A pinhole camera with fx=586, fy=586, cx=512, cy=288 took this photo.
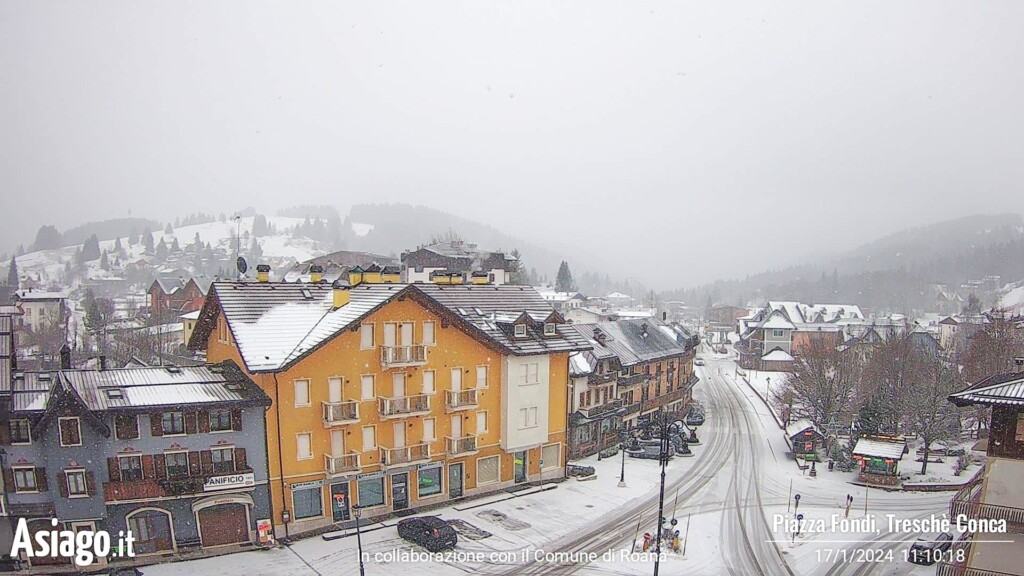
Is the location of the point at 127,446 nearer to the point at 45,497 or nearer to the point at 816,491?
the point at 45,497

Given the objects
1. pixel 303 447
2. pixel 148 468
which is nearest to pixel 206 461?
pixel 148 468

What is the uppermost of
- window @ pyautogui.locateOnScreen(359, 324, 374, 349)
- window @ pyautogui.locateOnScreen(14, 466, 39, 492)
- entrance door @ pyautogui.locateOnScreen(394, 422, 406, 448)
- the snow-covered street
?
window @ pyautogui.locateOnScreen(359, 324, 374, 349)

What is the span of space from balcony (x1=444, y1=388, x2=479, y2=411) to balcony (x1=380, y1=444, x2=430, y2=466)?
2.78m

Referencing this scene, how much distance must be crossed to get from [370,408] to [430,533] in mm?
7587

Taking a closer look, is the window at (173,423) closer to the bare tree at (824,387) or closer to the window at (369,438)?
the window at (369,438)

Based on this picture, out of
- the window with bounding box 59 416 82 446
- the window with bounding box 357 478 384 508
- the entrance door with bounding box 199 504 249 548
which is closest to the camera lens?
the window with bounding box 59 416 82 446

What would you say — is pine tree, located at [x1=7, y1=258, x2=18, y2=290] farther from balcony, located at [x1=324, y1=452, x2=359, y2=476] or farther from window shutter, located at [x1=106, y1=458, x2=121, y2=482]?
balcony, located at [x1=324, y1=452, x2=359, y2=476]

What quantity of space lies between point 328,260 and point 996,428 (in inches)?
4361

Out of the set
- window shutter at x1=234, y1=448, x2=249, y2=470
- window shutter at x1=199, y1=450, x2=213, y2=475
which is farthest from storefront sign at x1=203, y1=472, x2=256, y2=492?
window shutter at x1=199, y1=450, x2=213, y2=475

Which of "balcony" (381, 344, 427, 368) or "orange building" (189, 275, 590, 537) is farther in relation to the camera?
"balcony" (381, 344, 427, 368)

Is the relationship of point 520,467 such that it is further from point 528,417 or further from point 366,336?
point 366,336

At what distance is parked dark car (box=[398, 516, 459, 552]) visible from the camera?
96.1 ft

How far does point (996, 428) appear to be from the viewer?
22078 mm

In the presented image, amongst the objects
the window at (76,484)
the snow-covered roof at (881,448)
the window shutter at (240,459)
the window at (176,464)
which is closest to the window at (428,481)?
the window shutter at (240,459)
